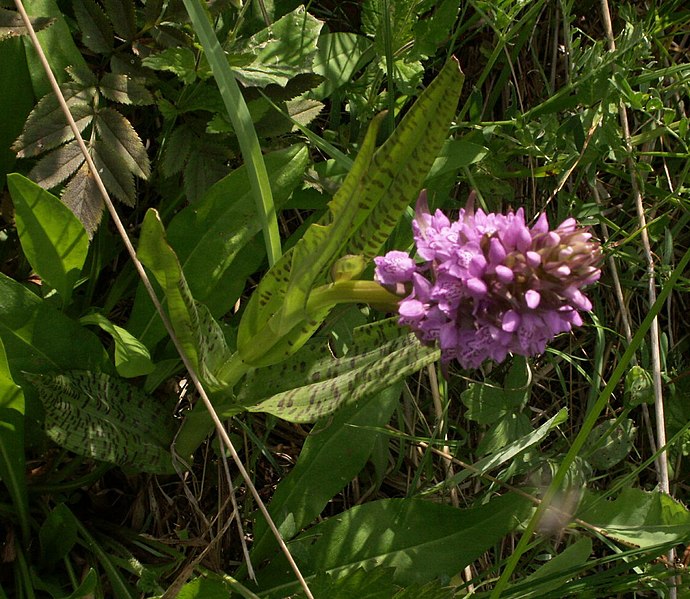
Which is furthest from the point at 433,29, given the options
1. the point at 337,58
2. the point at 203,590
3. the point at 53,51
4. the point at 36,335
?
the point at 203,590

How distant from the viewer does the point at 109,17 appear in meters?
1.86

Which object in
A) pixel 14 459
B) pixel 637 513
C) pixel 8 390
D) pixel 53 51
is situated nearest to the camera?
pixel 8 390

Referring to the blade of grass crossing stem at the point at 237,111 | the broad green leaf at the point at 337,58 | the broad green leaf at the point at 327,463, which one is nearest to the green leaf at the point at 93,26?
the blade of grass crossing stem at the point at 237,111

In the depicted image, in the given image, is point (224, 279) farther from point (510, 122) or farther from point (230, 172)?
point (510, 122)

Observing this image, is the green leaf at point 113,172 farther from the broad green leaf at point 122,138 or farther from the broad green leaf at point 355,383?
the broad green leaf at point 355,383

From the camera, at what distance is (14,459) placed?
1.77 metres

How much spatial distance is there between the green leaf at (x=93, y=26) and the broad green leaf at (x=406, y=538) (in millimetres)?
1219

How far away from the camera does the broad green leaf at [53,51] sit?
6.05ft

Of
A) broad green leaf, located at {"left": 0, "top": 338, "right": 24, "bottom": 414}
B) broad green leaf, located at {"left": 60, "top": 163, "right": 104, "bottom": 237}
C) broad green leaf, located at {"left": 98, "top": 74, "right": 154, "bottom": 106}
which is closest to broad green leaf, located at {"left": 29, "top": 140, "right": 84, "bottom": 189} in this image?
broad green leaf, located at {"left": 60, "top": 163, "right": 104, "bottom": 237}

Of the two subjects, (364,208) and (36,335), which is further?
(36,335)

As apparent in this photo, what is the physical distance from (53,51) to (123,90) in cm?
19

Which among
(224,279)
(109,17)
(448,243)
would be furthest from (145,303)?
(448,243)

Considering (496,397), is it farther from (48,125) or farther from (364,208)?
(48,125)

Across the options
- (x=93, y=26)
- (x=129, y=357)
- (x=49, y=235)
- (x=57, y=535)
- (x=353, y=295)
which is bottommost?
(x=57, y=535)
